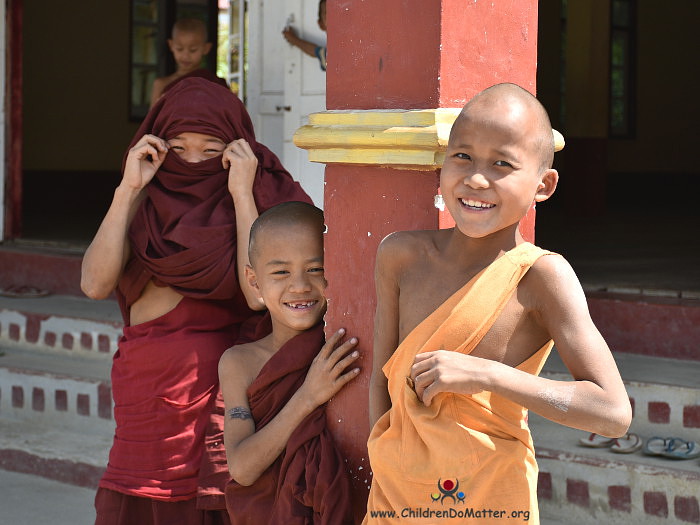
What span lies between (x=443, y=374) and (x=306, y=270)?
793mm

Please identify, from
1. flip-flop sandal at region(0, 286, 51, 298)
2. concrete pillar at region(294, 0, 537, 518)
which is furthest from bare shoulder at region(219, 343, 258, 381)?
flip-flop sandal at region(0, 286, 51, 298)

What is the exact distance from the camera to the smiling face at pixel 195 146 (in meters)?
2.97

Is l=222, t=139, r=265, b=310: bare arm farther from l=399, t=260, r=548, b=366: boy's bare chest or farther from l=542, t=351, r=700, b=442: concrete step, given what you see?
l=542, t=351, r=700, b=442: concrete step

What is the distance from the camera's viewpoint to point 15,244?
6.93 meters

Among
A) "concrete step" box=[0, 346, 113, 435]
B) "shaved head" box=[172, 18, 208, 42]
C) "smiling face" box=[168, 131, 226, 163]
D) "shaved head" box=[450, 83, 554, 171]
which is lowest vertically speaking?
"concrete step" box=[0, 346, 113, 435]

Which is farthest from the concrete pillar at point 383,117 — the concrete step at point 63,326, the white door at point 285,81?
the white door at point 285,81

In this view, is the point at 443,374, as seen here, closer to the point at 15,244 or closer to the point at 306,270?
the point at 306,270

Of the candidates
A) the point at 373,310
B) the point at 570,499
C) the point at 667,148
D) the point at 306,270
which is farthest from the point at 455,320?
the point at 667,148

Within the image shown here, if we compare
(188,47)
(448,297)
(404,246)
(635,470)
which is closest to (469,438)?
(448,297)

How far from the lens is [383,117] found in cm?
233

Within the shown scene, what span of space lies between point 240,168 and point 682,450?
68.1 inches

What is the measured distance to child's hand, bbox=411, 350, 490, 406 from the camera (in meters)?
1.86

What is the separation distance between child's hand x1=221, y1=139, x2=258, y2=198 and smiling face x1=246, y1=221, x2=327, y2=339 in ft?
1.11

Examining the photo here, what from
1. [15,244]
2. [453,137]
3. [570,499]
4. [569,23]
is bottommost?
[570,499]
